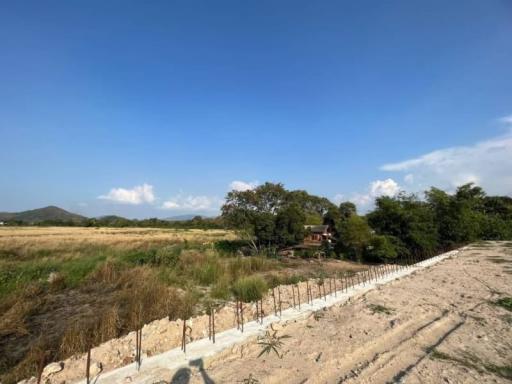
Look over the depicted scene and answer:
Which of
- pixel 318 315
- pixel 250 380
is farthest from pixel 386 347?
pixel 250 380

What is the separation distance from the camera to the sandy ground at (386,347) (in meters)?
3.21

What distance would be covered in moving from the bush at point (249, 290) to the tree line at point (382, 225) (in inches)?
359

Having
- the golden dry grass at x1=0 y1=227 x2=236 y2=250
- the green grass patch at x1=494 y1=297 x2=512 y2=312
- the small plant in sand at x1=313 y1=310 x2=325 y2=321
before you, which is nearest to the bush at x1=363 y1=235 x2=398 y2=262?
the green grass patch at x1=494 y1=297 x2=512 y2=312

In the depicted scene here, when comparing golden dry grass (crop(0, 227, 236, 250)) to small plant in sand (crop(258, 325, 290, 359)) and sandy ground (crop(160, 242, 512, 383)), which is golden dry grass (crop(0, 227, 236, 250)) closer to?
small plant in sand (crop(258, 325, 290, 359))

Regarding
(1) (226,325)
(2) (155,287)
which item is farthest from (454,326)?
(2) (155,287)

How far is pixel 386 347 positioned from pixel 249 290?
4.14 m

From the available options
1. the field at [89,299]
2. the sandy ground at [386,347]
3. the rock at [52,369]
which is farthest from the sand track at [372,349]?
the field at [89,299]

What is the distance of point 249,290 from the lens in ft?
24.7

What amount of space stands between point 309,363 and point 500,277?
8.24 metres

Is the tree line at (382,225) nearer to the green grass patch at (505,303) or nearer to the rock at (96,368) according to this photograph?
the green grass patch at (505,303)

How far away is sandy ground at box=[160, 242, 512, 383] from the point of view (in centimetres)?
321

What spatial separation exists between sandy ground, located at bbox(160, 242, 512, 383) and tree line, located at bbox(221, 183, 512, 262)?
8.66m

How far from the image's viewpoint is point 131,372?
3.15m

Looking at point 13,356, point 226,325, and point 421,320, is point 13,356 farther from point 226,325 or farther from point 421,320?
point 421,320
